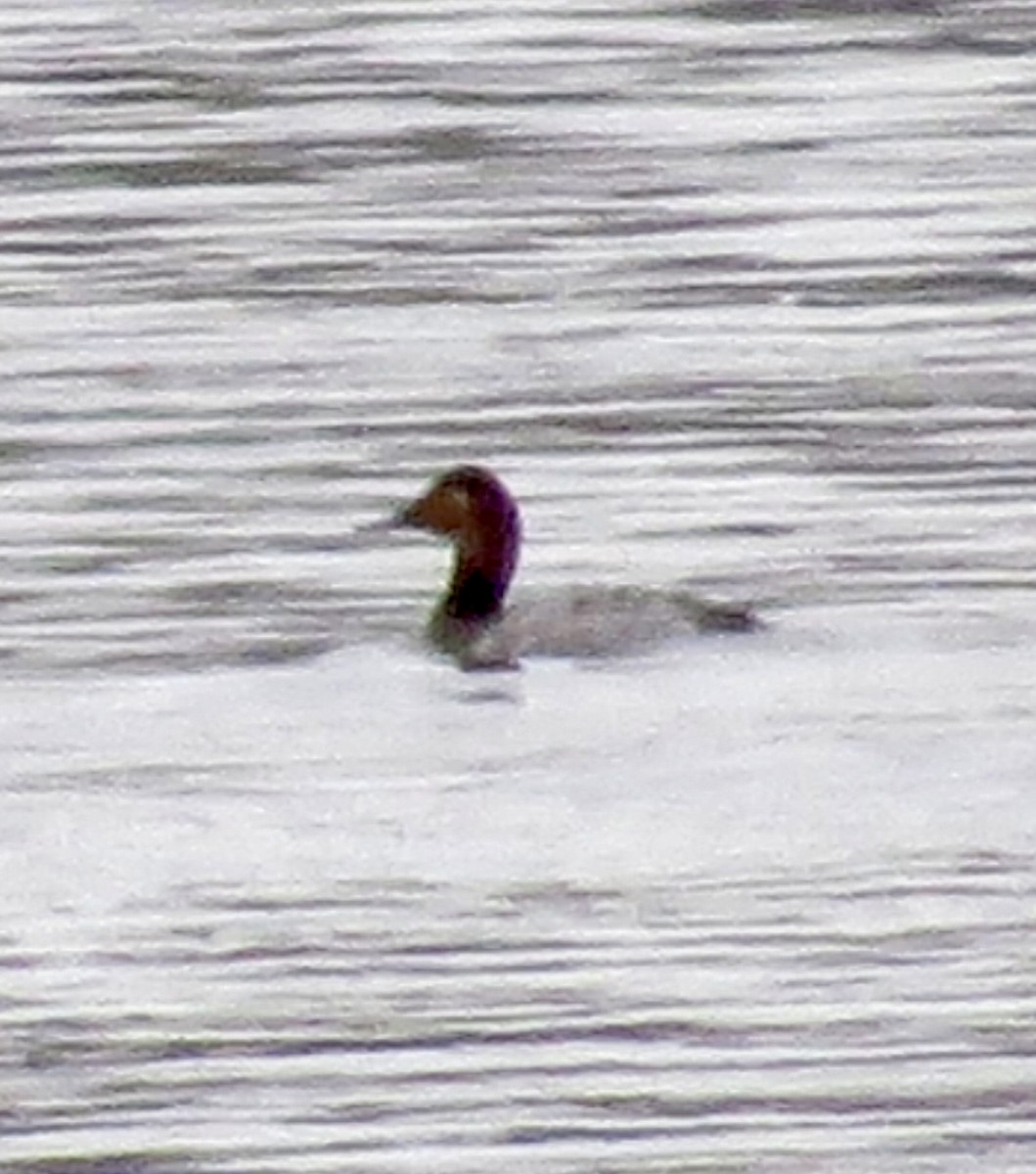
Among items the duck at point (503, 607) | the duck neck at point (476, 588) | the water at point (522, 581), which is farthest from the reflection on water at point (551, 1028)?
the duck neck at point (476, 588)

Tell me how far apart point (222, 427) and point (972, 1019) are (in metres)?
5.54

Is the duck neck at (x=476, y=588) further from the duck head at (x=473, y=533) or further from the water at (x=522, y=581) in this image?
the water at (x=522, y=581)

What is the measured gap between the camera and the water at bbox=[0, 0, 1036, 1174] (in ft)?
41.8

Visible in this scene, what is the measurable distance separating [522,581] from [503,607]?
475 mm

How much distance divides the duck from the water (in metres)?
0.08

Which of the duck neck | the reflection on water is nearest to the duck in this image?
the duck neck

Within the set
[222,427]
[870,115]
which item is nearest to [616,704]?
[222,427]

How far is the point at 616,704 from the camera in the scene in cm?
1543

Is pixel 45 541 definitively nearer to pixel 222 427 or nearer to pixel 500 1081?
pixel 222 427

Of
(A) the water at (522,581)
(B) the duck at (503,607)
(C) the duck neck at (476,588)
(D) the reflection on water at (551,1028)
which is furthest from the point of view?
(C) the duck neck at (476,588)

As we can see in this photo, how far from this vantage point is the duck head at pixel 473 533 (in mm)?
16172

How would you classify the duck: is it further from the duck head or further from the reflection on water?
the reflection on water

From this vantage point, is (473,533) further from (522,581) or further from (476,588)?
(522,581)

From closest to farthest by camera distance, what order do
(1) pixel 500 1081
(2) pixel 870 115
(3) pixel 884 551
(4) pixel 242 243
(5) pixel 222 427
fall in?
1. (1) pixel 500 1081
2. (3) pixel 884 551
3. (5) pixel 222 427
4. (4) pixel 242 243
5. (2) pixel 870 115
